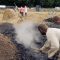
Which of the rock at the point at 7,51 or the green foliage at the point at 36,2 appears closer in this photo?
the rock at the point at 7,51

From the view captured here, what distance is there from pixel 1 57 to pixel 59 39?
49.4 inches

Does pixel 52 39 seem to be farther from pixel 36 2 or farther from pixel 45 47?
pixel 36 2

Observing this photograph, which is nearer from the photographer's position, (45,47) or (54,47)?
(54,47)

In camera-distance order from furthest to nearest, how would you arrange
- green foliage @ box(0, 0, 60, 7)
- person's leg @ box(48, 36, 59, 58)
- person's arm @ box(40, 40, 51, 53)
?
green foliage @ box(0, 0, 60, 7), person's arm @ box(40, 40, 51, 53), person's leg @ box(48, 36, 59, 58)

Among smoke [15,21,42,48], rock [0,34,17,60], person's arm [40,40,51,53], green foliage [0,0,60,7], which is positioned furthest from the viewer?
green foliage [0,0,60,7]

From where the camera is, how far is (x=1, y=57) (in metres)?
6.44

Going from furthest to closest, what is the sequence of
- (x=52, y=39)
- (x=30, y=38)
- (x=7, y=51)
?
1. (x=30, y=38)
2. (x=7, y=51)
3. (x=52, y=39)

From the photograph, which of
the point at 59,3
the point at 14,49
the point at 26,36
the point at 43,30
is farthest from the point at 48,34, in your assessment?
the point at 59,3

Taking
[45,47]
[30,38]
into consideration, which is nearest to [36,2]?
[30,38]

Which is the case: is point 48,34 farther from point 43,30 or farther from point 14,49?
point 14,49

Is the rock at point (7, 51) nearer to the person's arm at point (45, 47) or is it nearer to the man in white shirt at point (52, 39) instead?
the person's arm at point (45, 47)

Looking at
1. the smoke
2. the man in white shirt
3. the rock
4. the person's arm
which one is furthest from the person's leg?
the rock

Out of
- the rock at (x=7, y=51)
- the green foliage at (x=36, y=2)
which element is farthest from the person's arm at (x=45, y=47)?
the green foliage at (x=36, y=2)

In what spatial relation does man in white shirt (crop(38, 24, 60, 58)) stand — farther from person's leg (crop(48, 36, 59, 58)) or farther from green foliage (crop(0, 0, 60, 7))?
green foliage (crop(0, 0, 60, 7))
